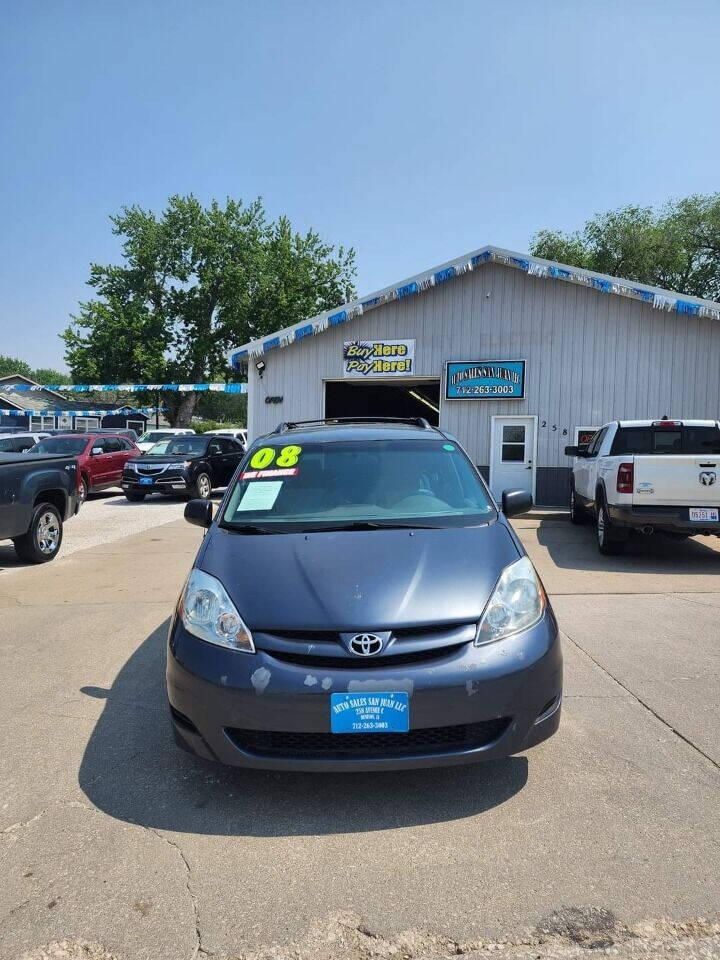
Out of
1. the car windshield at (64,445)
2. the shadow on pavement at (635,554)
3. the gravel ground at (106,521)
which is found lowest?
the gravel ground at (106,521)

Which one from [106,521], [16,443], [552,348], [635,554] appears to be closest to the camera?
[635,554]

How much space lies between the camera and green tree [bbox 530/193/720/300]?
35.4 meters

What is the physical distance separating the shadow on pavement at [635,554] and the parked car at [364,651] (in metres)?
5.64

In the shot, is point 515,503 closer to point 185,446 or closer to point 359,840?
point 359,840

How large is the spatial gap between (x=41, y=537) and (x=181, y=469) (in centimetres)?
764

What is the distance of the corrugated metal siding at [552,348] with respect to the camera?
14.3 metres

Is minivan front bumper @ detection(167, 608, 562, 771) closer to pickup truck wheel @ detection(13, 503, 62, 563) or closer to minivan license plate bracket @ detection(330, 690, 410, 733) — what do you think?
minivan license plate bracket @ detection(330, 690, 410, 733)

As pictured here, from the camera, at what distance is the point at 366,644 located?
2.71m

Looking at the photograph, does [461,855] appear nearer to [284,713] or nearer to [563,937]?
[563,937]

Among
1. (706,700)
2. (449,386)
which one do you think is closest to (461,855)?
(706,700)

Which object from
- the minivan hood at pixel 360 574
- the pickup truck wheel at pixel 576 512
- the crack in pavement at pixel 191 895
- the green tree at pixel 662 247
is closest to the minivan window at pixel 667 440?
the pickup truck wheel at pixel 576 512

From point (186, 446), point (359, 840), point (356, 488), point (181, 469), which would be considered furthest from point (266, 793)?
point (186, 446)

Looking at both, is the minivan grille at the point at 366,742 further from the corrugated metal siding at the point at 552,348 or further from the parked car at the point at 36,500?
the corrugated metal siding at the point at 552,348

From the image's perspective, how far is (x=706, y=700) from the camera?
4.05 m
